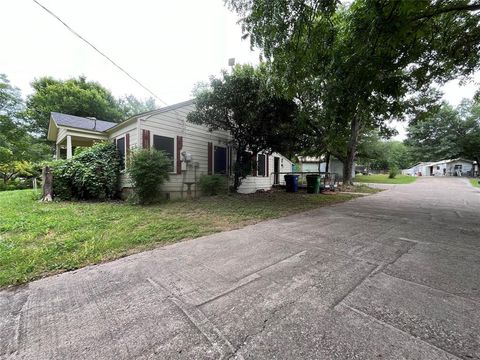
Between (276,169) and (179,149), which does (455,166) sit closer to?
(276,169)

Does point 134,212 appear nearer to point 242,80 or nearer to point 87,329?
point 87,329

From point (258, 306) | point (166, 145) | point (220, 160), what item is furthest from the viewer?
point (220, 160)

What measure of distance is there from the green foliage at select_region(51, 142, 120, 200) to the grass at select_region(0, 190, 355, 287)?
1.85 meters

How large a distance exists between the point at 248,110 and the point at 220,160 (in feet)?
11.2

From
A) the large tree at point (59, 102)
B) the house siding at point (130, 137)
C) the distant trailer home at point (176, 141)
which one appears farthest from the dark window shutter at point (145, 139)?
the large tree at point (59, 102)

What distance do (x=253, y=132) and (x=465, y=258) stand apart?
23.7ft

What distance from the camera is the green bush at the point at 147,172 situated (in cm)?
684

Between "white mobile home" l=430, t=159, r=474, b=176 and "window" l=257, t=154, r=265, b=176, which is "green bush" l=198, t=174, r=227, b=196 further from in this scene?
"white mobile home" l=430, t=159, r=474, b=176

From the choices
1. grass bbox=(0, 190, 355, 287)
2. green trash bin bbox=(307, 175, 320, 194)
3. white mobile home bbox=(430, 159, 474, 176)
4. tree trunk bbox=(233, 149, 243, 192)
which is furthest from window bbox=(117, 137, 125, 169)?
white mobile home bbox=(430, 159, 474, 176)

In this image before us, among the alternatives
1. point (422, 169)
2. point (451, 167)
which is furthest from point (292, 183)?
point (422, 169)

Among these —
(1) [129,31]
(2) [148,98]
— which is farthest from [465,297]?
(2) [148,98]

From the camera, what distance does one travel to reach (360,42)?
4973 mm

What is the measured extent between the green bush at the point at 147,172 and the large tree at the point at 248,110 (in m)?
2.39

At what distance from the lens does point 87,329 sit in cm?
158
